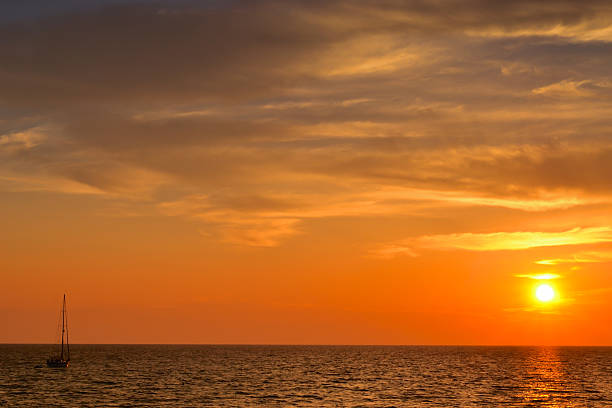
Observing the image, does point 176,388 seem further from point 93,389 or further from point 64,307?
point 64,307

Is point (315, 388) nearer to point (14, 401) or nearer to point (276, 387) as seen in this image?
point (276, 387)

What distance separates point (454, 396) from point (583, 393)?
23.6 m

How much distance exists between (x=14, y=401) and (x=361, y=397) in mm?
44585

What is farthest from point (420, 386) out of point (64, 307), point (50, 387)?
point (64, 307)

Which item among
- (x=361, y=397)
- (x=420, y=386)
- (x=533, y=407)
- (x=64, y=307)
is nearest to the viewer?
(x=533, y=407)

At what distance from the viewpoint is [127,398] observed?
8962 centimetres

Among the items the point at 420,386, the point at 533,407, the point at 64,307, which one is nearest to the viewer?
the point at 533,407

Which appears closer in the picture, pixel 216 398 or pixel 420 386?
pixel 216 398

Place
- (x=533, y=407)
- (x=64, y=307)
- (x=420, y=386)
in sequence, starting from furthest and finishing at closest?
(x=64, y=307), (x=420, y=386), (x=533, y=407)

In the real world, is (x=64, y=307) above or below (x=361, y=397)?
Answer: above

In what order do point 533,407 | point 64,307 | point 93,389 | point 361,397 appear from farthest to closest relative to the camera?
1. point 64,307
2. point 93,389
3. point 361,397
4. point 533,407

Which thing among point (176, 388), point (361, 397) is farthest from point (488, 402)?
point (176, 388)

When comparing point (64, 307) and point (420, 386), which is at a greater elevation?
point (64, 307)

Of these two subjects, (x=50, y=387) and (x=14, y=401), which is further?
(x=50, y=387)
